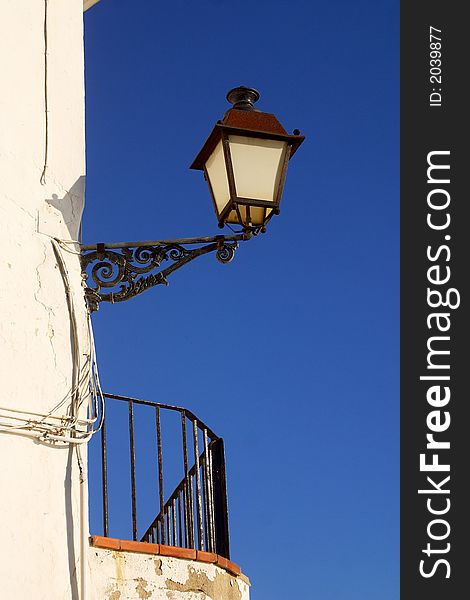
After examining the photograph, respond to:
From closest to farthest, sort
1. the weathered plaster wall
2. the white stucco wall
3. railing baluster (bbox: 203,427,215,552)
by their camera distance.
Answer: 1. the white stucco wall
2. the weathered plaster wall
3. railing baluster (bbox: 203,427,215,552)

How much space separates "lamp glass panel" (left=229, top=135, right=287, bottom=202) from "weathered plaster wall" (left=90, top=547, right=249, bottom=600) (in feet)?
6.77

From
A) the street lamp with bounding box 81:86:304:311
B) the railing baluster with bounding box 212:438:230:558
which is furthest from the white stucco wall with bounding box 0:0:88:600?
the railing baluster with bounding box 212:438:230:558

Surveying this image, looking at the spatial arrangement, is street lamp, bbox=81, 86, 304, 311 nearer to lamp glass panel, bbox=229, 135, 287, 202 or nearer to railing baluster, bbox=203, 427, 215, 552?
lamp glass panel, bbox=229, 135, 287, 202

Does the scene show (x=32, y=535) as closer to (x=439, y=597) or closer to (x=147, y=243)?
(x=147, y=243)

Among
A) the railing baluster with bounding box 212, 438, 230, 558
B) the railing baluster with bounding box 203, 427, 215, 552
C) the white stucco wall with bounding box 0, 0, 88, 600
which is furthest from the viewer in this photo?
the railing baluster with bounding box 212, 438, 230, 558

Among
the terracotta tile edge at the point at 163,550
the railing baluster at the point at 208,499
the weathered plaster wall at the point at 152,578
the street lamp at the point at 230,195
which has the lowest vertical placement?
the weathered plaster wall at the point at 152,578

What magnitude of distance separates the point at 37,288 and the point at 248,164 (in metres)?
1.25

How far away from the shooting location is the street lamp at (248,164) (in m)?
5.61

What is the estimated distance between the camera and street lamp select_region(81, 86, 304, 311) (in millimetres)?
5625

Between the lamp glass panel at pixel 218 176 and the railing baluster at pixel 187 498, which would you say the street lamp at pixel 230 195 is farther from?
the railing baluster at pixel 187 498

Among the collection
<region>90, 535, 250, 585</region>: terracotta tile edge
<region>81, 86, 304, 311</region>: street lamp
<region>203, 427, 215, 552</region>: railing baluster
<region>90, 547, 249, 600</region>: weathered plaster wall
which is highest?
<region>81, 86, 304, 311</region>: street lamp

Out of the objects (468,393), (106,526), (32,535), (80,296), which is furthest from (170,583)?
(468,393)

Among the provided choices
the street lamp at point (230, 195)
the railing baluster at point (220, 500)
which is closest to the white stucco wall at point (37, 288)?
the street lamp at point (230, 195)

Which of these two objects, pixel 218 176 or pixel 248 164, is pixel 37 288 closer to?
pixel 218 176
